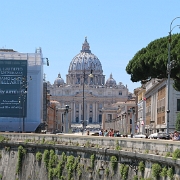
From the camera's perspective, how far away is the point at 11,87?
89.9 metres

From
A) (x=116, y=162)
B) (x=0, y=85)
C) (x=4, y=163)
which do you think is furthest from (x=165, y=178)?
(x=0, y=85)

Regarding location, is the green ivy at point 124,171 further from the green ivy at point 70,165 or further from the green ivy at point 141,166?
the green ivy at point 70,165

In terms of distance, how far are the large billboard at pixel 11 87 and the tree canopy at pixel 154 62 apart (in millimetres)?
41236

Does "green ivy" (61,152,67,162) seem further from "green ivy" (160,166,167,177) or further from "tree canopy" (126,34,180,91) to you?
"green ivy" (160,166,167,177)

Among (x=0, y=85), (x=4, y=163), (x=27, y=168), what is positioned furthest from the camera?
(x=0, y=85)

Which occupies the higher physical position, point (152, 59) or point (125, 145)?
point (152, 59)

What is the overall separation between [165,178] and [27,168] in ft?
59.3

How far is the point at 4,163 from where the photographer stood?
44.3 m

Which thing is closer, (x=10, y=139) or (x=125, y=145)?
(x=125, y=145)

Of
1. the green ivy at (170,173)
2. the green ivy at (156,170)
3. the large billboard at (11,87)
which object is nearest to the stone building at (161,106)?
the large billboard at (11,87)

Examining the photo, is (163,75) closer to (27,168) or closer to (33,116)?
(27,168)

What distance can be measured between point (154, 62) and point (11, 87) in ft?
152

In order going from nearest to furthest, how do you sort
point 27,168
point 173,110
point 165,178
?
point 165,178
point 27,168
point 173,110

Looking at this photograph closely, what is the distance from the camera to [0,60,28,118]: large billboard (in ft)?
293
